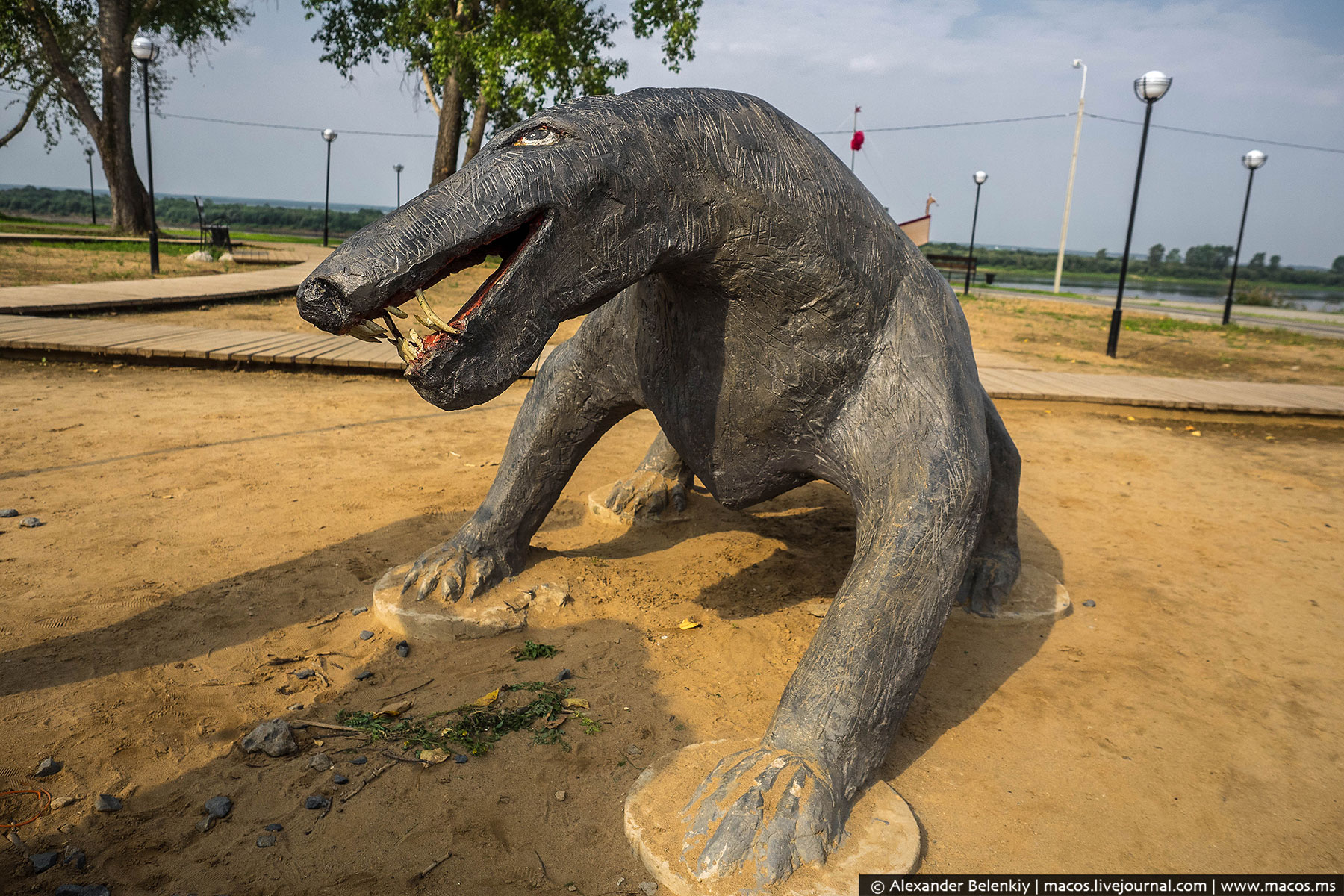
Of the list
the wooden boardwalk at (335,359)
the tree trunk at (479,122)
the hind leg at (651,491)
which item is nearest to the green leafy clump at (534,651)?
the hind leg at (651,491)

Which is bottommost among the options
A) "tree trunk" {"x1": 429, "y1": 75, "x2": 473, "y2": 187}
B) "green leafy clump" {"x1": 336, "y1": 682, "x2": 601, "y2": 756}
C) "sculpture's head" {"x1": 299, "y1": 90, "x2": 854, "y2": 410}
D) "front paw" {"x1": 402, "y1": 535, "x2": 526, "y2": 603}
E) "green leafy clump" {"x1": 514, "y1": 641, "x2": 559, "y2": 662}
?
"green leafy clump" {"x1": 336, "y1": 682, "x2": 601, "y2": 756}

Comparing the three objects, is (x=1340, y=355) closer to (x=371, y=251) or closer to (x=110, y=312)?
(x=371, y=251)

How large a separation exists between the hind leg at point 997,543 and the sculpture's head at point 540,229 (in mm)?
1451

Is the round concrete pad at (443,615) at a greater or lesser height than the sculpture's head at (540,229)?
lesser

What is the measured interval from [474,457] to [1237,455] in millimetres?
4649

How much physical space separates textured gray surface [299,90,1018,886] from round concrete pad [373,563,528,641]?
733 mm

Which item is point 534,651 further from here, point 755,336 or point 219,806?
point 755,336

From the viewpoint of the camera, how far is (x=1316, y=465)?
5016 mm

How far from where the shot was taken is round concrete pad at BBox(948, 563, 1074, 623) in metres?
2.71

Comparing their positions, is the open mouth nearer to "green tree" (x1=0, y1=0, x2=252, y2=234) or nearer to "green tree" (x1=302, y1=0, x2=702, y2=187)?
"green tree" (x1=302, y1=0, x2=702, y2=187)

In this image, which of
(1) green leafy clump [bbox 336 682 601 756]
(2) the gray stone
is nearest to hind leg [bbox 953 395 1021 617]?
(1) green leafy clump [bbox 336 682 601 756]

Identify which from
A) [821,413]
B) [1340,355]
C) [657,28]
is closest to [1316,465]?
[821,413]

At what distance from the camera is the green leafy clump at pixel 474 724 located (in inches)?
74.4

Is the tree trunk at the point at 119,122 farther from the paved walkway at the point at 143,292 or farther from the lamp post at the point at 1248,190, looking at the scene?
the lamp post at the point at 1248,190
